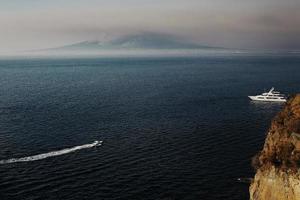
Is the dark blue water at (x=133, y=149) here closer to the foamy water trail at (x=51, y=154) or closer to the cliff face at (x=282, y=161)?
the foamy water trail at (x=51, y=154)

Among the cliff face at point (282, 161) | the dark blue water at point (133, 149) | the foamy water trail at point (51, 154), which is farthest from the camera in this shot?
the foamy water trail at point (51, 154)

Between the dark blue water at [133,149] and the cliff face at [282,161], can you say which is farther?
the dark blue water at [133,149]

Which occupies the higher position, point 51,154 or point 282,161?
point 282,161

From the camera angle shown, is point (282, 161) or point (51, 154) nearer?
point (282, 161)

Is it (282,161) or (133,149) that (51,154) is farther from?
(282,161)

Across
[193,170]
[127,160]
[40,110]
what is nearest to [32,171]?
[127,160]

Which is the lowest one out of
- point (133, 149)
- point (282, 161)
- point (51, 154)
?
point (133, 149)

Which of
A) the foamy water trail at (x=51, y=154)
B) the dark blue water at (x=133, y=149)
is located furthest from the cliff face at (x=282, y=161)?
the foamy water trail at (x=51, y=154)

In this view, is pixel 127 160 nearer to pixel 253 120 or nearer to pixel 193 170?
pixel 193 170

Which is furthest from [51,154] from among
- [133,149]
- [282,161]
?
[282,161]

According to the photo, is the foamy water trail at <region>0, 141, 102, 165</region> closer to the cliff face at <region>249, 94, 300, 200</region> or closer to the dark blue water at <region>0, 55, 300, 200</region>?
the dark blue water at <region>0, 55, 300, 200</region>
